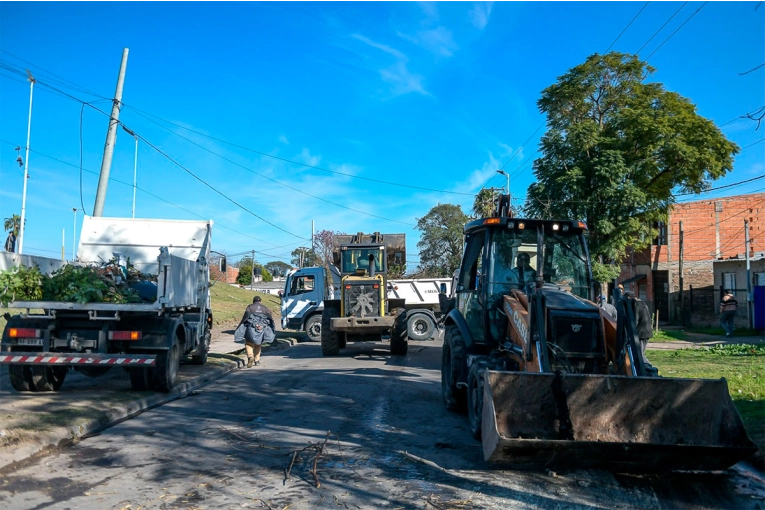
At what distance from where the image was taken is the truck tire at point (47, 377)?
32.3 feet

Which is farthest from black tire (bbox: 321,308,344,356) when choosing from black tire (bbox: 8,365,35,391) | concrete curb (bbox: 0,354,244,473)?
black tire (bbox: 8,365,35,391)

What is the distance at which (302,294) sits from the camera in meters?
22.1

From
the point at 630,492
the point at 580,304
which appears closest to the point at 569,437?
the point at 630,492

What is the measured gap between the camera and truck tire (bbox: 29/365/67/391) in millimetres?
9852

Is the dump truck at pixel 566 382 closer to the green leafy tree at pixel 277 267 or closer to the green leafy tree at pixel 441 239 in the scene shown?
the green leafy tree at pixel 441 239

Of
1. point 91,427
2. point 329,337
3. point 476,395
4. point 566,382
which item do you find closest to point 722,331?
point 329,337

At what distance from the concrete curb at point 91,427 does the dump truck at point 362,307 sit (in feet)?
18.3

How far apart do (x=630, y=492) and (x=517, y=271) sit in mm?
3525

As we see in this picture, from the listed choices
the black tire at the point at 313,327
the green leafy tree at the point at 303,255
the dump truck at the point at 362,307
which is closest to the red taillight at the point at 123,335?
the dump truck at the point at 362,307

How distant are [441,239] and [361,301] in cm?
2780

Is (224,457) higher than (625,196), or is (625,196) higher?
(625,196)

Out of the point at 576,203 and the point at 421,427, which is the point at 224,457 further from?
the point at 576,203

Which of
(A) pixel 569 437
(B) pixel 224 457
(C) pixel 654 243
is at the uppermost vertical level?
(C) pixel 654 243

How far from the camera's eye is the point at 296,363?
51.6 ft
